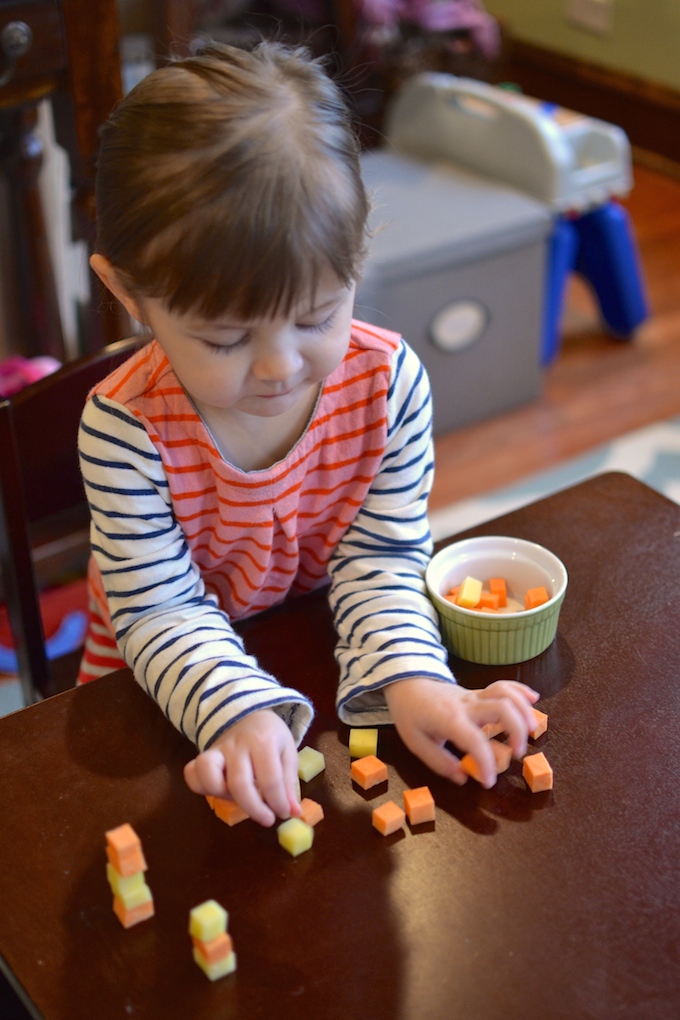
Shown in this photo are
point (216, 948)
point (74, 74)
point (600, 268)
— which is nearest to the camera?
point (216, 948)

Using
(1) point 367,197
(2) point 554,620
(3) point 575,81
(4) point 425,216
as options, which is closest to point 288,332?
(1) point 367,197

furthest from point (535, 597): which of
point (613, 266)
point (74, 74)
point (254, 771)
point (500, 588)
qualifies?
point (613, 266)

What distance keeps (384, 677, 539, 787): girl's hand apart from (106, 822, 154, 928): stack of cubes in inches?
7.5

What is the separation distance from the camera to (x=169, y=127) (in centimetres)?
A: 66

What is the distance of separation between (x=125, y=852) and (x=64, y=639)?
118cm

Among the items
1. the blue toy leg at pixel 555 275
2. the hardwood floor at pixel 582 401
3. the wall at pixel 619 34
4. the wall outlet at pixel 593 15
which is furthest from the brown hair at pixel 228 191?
the wall outlet at pixel 593 15

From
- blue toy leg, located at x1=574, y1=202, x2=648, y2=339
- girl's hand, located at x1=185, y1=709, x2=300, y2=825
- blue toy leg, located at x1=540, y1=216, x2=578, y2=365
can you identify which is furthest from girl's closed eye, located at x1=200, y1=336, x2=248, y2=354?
blue toy leg, located at x1=574, y1=202, x2=648, y2=339

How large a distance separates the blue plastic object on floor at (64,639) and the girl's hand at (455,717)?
1.04m

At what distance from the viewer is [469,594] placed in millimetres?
816

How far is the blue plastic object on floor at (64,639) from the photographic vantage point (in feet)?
5.54

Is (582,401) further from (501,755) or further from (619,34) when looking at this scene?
(501,755)

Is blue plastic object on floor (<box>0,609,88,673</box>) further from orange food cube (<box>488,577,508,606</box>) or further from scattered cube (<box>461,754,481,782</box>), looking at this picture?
scattered cube (<box>461,754,481,782</box>)

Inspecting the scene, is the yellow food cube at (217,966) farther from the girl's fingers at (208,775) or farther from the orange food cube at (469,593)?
the orange food cube at (469,593)

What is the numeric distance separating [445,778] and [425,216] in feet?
5.32
